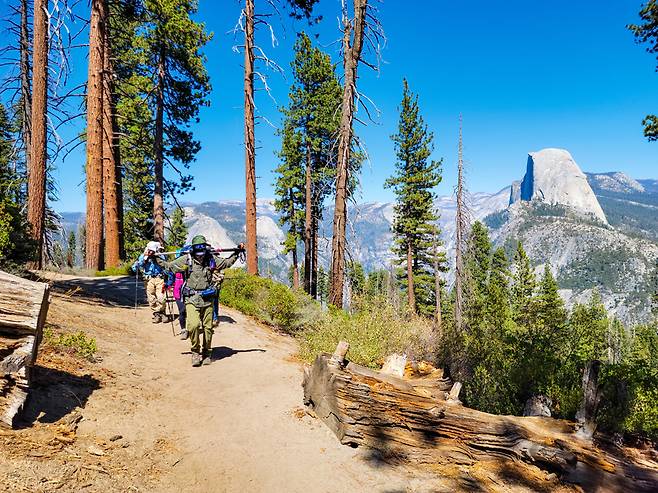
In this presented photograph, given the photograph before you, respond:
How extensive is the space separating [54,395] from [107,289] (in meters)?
8.80

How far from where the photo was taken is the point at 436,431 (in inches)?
183

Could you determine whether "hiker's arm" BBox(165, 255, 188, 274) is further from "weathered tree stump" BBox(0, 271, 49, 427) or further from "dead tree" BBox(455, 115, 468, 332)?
"dead tree" BBox(455, 115, 468, 332)

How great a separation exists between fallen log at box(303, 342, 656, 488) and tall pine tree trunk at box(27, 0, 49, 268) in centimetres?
1120

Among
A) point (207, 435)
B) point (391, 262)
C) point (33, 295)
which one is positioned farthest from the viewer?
point (391, 262)

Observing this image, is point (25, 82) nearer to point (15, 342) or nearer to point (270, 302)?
point (270, 302)

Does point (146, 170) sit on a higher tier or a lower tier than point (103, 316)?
higher

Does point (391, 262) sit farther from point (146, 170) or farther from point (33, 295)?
point (33, 295)

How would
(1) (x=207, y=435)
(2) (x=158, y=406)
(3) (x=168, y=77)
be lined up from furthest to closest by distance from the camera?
(3) (x=168, y=77)
(2) (x=158, y=406)
(1) (x=207, y=435)

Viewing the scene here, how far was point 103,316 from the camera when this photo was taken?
8.80 meters

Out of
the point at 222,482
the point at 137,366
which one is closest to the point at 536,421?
the point at 222,482

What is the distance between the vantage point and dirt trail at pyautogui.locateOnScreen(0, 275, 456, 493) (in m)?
3.33

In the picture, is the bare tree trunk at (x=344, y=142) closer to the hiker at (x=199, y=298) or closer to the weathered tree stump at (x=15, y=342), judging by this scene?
the hiker at (x=199, y=298)

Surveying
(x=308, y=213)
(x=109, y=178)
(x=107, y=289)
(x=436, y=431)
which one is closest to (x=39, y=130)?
(x=109, y=178)

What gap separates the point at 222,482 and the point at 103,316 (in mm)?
A: 6540
